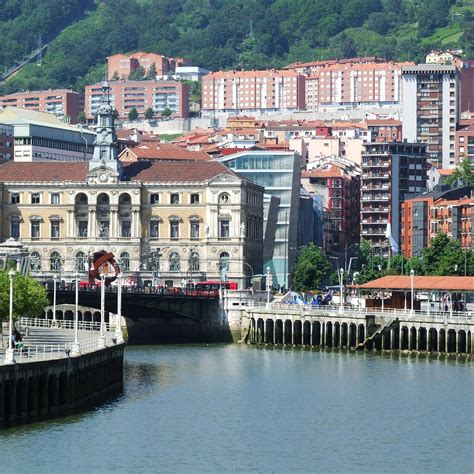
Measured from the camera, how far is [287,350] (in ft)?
497

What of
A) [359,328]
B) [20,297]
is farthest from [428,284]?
[20,297]

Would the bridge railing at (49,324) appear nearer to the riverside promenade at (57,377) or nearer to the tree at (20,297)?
the tree at (20,297)

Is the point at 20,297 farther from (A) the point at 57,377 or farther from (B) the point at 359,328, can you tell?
(B) the point at 359,328

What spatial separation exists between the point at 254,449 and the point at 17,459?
1100 cm

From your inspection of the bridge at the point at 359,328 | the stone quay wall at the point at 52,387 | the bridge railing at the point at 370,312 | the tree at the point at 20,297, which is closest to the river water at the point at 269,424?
the stone quay wall at the point at 52,387

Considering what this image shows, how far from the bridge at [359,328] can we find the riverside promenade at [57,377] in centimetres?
3065

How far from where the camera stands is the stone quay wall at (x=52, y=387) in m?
94.6

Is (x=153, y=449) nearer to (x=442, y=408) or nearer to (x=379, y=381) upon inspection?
(x=442, y=408)

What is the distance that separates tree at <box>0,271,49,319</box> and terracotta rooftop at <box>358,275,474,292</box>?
3915cm

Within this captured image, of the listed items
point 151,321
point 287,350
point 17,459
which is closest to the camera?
point 17,459

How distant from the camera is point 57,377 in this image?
10000 cm

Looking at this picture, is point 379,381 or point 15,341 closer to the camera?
point 15,341

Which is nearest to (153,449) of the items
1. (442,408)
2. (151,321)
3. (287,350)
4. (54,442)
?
(54,442)

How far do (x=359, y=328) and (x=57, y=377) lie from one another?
54.6 meters
